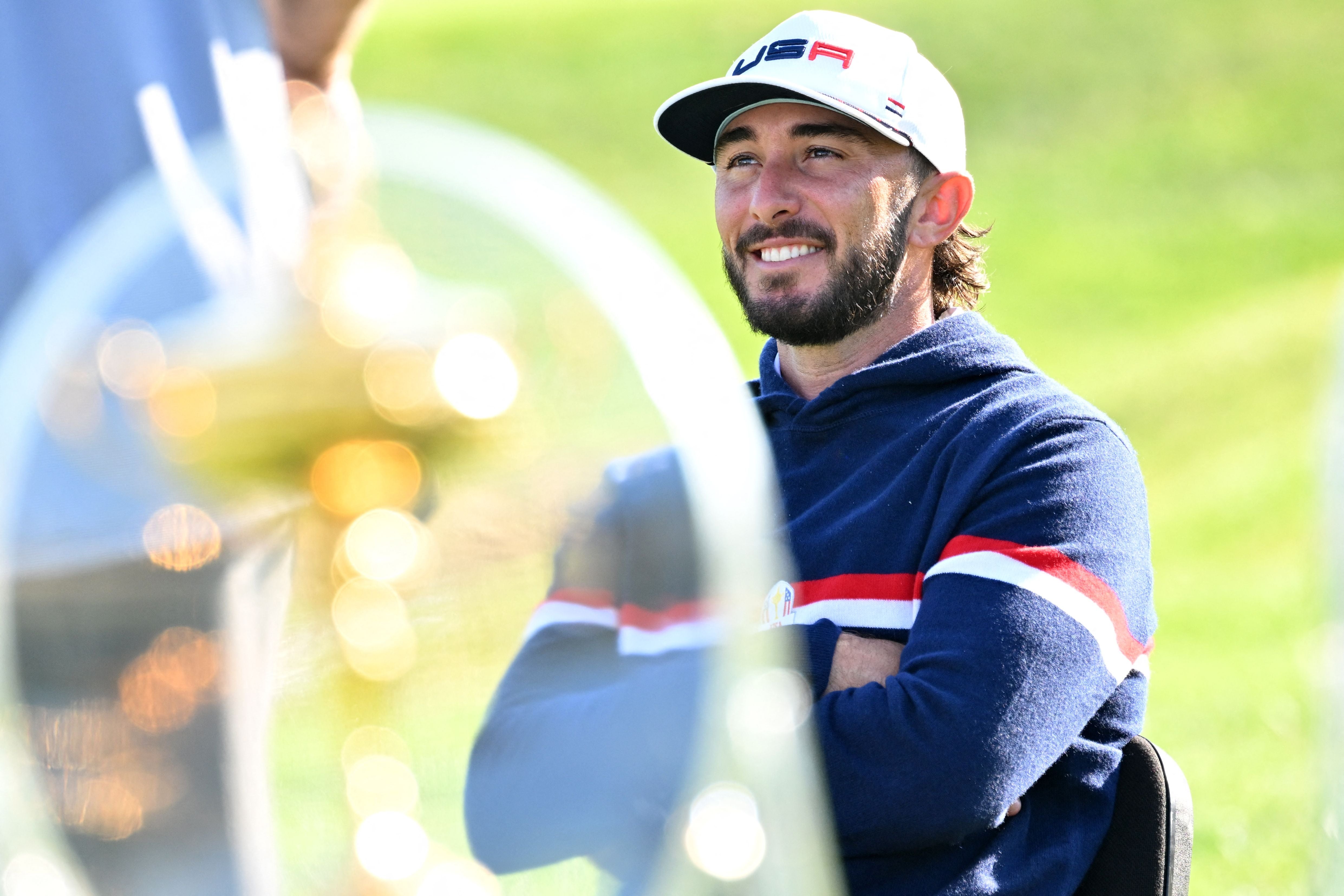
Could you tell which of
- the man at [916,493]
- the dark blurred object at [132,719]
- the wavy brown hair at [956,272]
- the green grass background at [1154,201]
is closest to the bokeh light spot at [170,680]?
the dark blurred object at [132,719]

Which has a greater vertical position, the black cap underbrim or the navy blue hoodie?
the black cap underbrim

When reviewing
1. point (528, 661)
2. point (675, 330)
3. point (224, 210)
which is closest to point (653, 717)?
point (528, 661)

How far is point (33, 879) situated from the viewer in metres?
0.93

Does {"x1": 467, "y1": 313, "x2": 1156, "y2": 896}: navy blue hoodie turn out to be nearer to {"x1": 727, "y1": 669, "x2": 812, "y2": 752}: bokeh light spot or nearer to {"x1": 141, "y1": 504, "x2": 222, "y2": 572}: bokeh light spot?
{"x1": 727, "y1": 669, "x2": 812, "y2": 752}: bokeh light spot

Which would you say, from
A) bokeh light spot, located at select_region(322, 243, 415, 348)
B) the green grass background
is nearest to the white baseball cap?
bokeh light spot, located at select_region(322, 243, 415, 348)

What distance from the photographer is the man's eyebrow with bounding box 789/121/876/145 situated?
2.24 m

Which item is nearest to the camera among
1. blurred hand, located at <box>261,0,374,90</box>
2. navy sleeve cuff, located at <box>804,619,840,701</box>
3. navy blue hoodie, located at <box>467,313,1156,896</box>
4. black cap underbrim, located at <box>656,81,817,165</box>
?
blurred hand, located at <box>261,0,374,90</box>

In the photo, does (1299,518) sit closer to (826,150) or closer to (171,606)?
(826,150)

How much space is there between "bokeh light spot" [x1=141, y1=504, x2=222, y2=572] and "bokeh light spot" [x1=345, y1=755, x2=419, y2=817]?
165 mm

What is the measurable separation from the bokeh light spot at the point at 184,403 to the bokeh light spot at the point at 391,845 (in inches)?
10.4

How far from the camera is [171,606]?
0.99 metres

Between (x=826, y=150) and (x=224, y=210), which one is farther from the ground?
(x=826, y=150)

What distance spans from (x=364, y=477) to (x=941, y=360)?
1.25m

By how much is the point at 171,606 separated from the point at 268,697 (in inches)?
3.4
